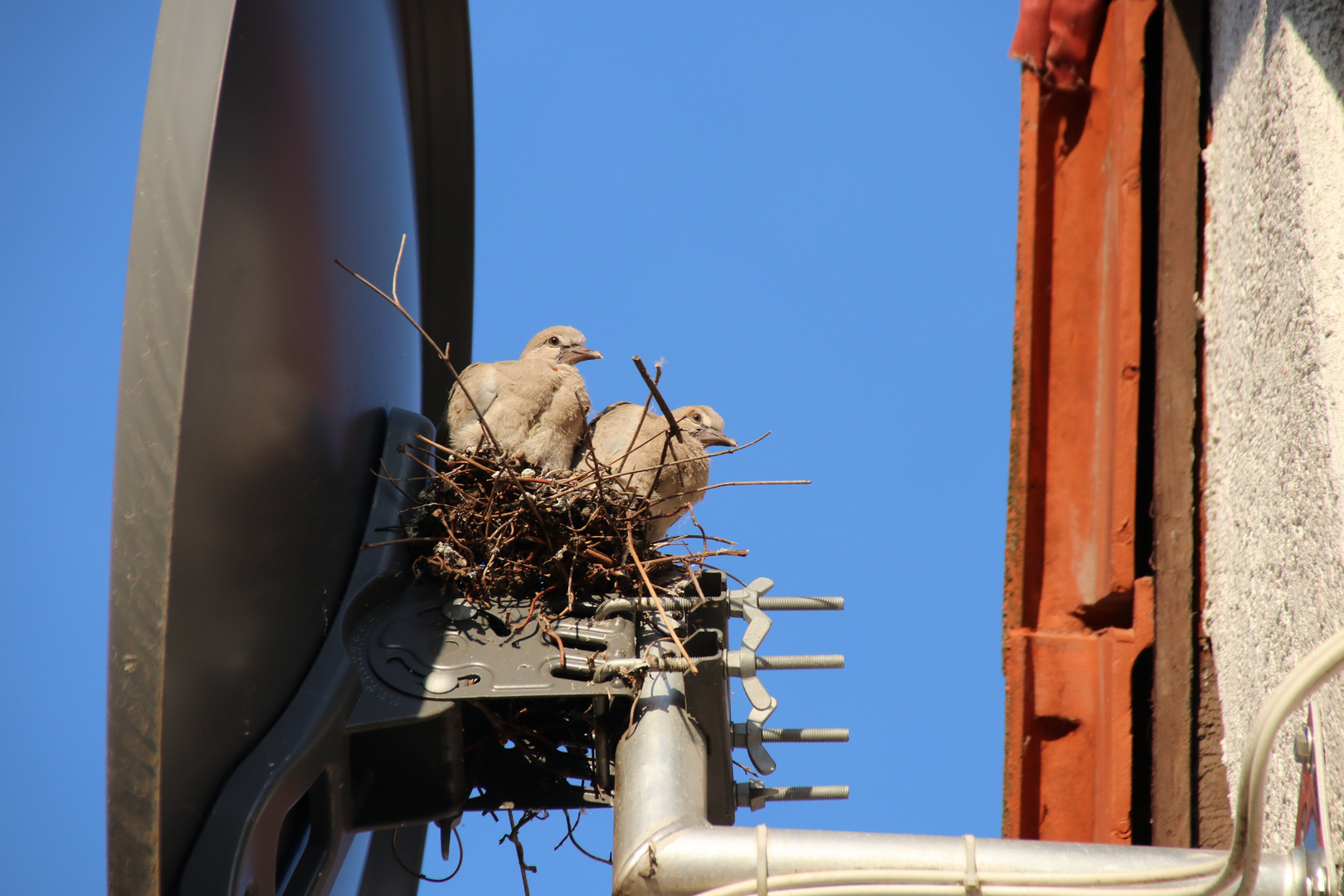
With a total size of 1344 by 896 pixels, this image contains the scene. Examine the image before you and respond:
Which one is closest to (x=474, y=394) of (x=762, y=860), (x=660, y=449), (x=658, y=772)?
(x=660, y=449)

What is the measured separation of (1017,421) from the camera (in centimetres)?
312

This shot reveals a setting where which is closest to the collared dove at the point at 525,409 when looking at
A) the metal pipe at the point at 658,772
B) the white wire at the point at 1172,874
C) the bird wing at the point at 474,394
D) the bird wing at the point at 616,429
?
the bird wing at the point at 474,394

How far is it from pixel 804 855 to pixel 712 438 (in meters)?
3.27

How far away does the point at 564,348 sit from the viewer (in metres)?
5.03

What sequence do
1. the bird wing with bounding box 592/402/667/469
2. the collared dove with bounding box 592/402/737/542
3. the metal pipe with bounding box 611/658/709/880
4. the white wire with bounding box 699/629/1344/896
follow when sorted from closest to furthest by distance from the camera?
the white wire with bounding box 699/629/1344/896 < the metal pipe with bounding box 611/658/709/880 < the collared dove with bounding box 592/402/737/542 < the bird wing with bounding box 592/402/667/469

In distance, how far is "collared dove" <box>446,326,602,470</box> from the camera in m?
4.32

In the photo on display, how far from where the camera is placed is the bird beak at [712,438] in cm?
496

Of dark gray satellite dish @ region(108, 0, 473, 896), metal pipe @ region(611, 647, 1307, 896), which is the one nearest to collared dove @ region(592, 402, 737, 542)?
dark gray satellite dish @ region(108, 0, 473, 896)

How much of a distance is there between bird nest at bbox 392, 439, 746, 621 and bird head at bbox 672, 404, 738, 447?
4.46 feet

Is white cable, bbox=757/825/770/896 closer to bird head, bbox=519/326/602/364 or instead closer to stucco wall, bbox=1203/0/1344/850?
stucco wall, bbox=1203/0/1344/850

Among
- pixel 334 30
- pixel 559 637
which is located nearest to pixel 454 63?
pixel 334 30

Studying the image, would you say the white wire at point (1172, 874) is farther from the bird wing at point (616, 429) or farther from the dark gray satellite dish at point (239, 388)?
the bird wing at point (616, 429)

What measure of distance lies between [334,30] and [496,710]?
1.87m

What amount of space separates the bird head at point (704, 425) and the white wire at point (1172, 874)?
3229 millimetres
